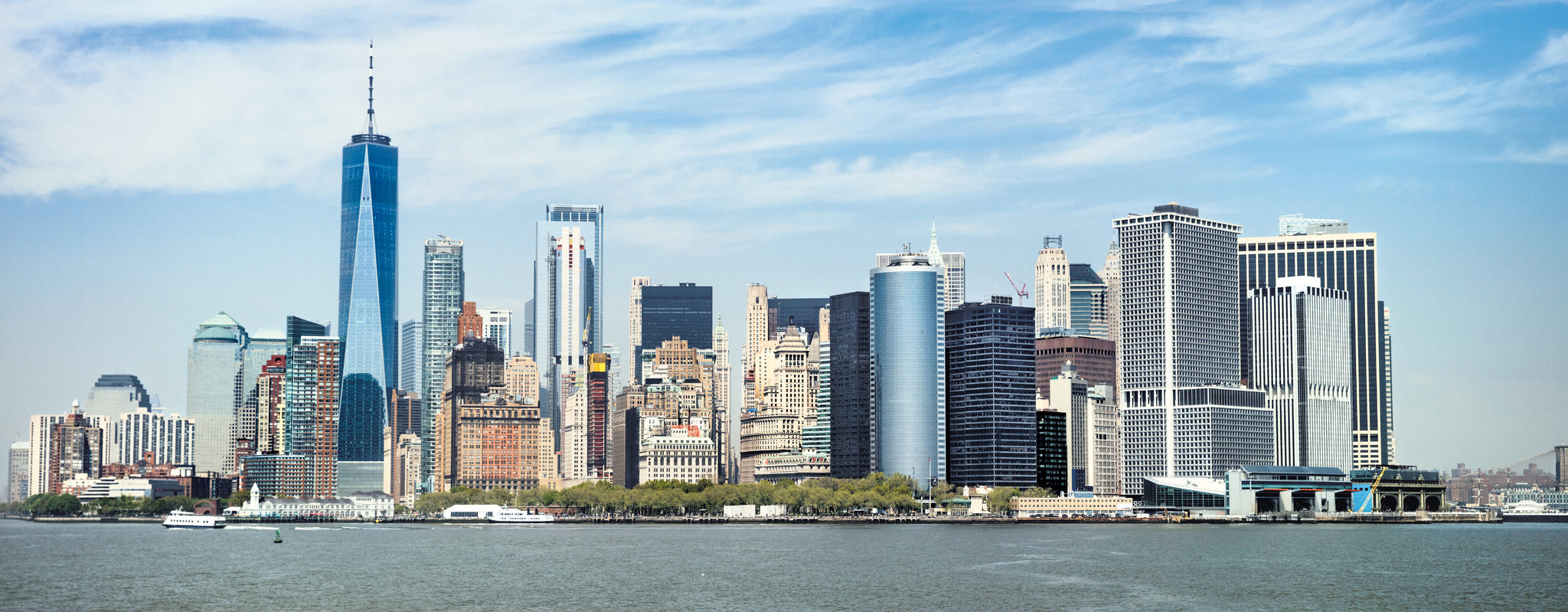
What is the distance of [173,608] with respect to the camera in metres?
117

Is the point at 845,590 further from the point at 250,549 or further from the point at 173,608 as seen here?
the point at 250,549

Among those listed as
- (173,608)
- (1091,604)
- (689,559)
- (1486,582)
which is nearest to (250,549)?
(689,559)

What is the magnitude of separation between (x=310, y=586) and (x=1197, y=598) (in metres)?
66.5

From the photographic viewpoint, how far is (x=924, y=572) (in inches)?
5861

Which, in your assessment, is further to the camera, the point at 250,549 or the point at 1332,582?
the point at 250,549

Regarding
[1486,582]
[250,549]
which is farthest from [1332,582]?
[250,549]

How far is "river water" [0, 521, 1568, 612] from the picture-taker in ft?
398

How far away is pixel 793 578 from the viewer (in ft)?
468

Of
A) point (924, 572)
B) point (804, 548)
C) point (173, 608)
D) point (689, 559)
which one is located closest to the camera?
point (173, 608)

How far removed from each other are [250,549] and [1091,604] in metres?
112

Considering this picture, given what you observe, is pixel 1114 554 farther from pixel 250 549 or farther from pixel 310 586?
pixel 250 549

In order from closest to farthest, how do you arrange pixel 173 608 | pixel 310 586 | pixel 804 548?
pixel 173 608
pixel 310 586
pixel 804 548

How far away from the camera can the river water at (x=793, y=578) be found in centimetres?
12144

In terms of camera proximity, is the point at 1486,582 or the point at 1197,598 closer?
the point at 1197,598
